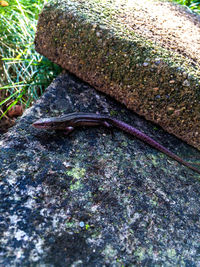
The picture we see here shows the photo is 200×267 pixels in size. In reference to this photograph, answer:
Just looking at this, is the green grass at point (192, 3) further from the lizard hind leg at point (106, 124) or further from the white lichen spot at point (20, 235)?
the white lichen spot at point (20, 235)

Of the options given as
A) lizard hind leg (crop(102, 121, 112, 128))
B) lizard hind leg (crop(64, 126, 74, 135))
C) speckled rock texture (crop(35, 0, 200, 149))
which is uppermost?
speckled rock texture (crop(35, 0, 200, 149))

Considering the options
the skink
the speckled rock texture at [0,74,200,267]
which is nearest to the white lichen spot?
the speckled rock texture at [0,74,200,267]

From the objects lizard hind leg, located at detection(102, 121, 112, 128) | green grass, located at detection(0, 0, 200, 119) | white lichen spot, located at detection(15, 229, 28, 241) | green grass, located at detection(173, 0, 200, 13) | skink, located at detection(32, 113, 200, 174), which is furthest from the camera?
green grass, located at detection(173, 0, 200, 13)

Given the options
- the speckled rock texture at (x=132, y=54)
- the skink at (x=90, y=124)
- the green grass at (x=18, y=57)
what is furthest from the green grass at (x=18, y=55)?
the skink at (x=90, y=124)

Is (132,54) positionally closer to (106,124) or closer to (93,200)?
(106,124)

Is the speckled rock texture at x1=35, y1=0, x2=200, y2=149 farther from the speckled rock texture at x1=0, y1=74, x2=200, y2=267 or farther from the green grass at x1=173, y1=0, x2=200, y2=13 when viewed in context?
the green grass at x1=173, y1=0, x2=200, y2=13

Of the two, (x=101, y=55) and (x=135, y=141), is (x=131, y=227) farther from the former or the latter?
(x=101, y=55)
